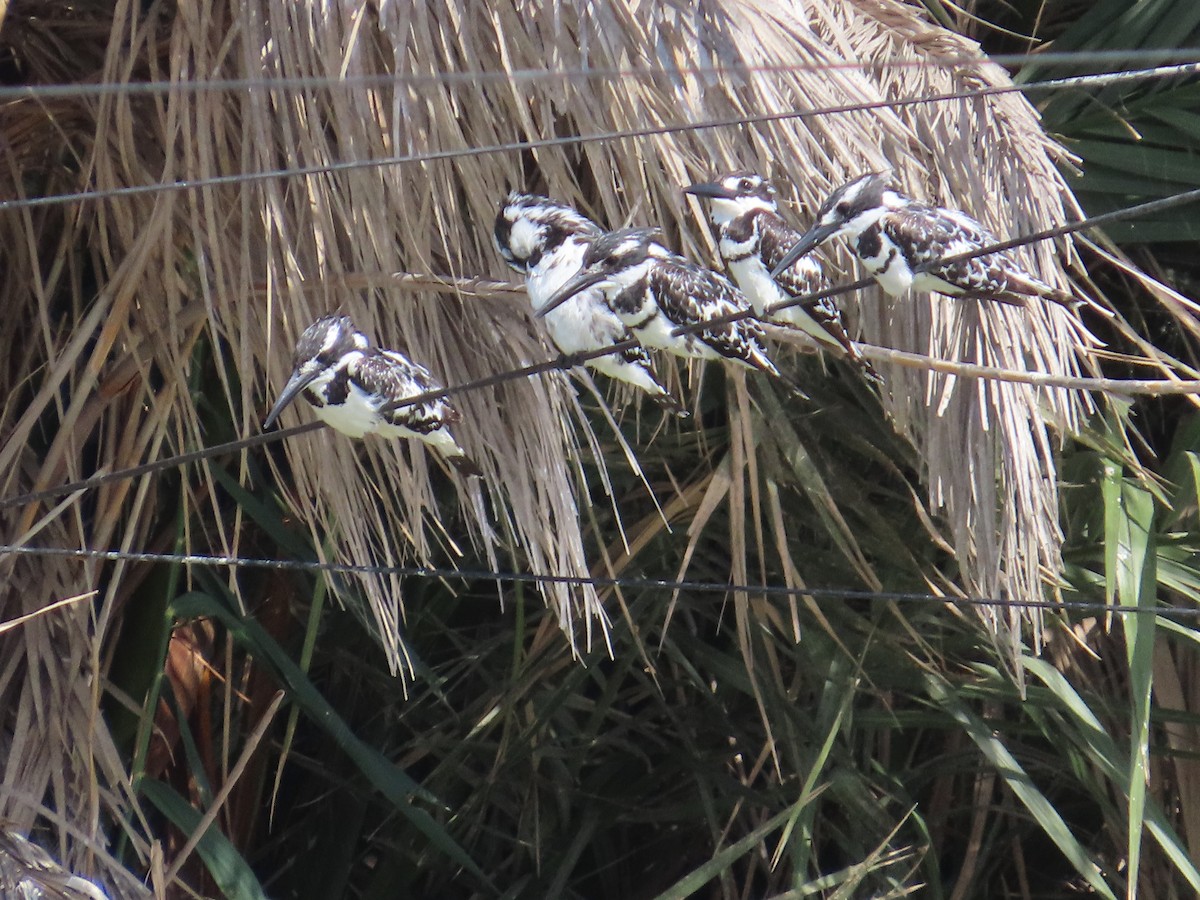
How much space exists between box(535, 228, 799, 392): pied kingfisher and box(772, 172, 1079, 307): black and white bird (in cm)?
13

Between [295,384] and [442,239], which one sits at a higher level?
[442,239]

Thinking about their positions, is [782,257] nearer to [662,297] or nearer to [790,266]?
[790,266]

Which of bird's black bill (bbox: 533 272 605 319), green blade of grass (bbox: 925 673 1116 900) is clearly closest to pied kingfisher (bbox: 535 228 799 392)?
bird's black bill (bbox: 533 272 605 319)

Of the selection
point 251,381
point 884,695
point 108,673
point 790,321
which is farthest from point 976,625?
point 108,673

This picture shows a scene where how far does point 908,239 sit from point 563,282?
25.6 inches

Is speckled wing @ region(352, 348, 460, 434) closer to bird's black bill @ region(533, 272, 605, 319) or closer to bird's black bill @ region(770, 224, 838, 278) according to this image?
bird's black bill @ region(533, 272, 605, 319)

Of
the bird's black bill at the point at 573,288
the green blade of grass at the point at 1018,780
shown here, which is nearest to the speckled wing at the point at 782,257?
the bird's black bill at the point at 573,288

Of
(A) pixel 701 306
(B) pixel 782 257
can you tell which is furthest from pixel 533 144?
(B) pixel 782 257

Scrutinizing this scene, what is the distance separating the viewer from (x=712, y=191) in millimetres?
3004

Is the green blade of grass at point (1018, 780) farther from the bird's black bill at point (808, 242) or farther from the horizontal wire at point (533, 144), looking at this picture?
→ the horizontal wire at point (533, 144)

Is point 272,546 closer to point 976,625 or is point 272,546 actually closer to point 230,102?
point 230,102

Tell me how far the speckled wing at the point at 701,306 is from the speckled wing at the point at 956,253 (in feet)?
1.05

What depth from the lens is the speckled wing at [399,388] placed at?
2805mm

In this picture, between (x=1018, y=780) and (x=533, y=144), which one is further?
(x=1018, y=780)
